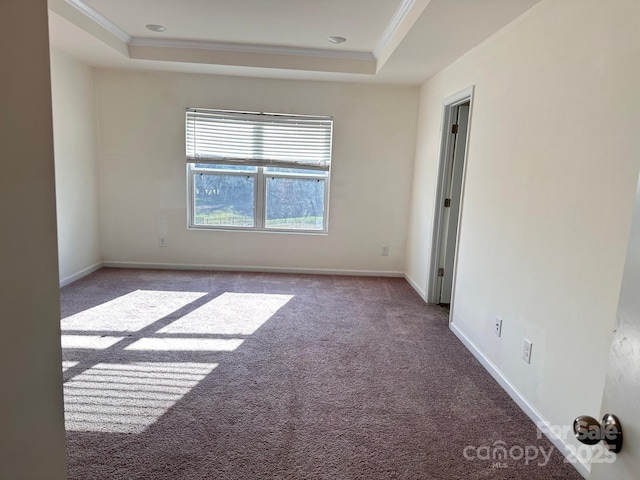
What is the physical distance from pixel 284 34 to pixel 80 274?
3493mm

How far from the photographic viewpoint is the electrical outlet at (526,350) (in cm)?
236

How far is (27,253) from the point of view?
94 centimetres

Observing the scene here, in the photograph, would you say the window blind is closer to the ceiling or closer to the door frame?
the ceiling

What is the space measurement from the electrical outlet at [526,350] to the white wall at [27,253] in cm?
234

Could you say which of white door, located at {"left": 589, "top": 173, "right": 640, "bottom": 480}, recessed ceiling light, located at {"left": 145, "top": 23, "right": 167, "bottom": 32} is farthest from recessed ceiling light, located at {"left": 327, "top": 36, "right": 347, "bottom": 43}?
white door, located at {"left": 589, "top": 173, "right": 640, "bottom": 480}

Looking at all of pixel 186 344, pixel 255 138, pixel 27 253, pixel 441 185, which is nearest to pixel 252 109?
pixel 255 138

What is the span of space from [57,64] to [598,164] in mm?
4692

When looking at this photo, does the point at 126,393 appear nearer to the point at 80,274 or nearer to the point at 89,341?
the point at 89,341

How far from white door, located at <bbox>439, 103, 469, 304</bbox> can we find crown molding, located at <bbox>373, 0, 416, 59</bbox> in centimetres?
98

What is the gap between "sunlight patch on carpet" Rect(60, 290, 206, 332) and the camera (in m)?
3.34

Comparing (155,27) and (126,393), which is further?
(155,27)

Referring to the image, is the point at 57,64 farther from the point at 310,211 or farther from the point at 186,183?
the point at 310,211

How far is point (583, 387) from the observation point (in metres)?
1.89

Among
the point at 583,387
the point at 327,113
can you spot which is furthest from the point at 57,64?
the point at 583,387
